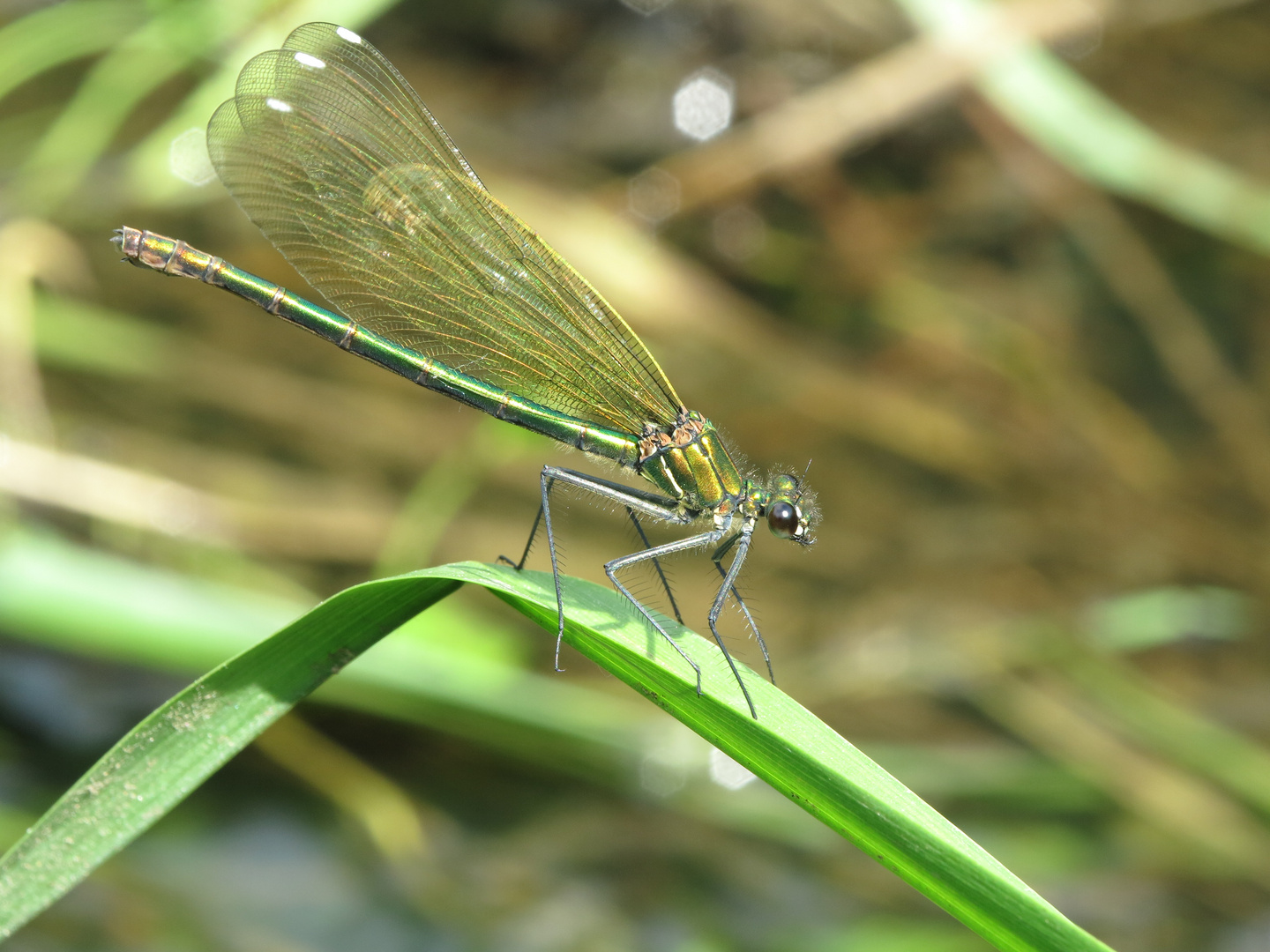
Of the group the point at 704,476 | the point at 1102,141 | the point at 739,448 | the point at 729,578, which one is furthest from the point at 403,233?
the point at 1102,141

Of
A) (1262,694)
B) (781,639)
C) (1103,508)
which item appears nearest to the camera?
(1262,694)

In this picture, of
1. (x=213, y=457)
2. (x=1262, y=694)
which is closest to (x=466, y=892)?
(x=213, y=457)

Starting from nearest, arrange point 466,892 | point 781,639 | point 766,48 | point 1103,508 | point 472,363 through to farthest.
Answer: point 472,363 < point 466,892 < point 781,639 < point 1103,508 < point 766,48

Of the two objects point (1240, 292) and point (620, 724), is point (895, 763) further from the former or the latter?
point (1240, 292)

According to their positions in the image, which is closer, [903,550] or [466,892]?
[466,892]

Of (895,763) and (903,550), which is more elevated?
(903,550)

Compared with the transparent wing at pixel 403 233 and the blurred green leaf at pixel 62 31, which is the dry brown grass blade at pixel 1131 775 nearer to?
the transparent wing at pixel 403 233
